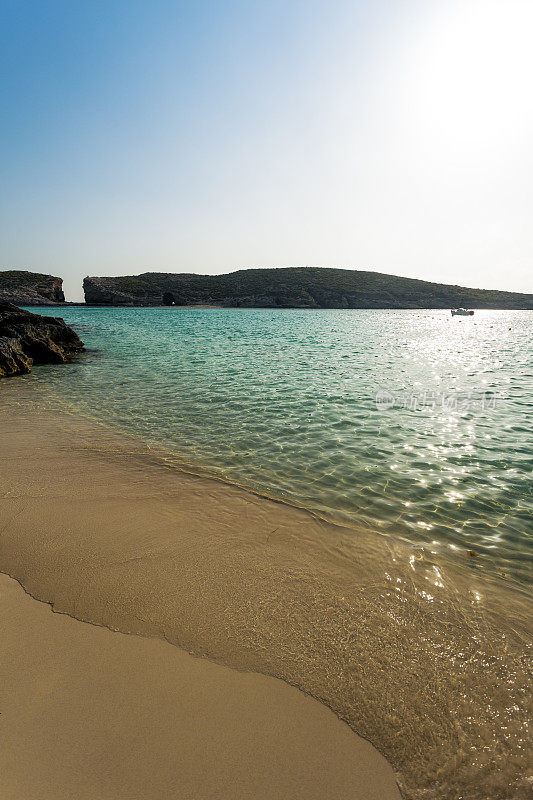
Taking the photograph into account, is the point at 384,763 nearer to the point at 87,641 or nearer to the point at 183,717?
the point at 183,717

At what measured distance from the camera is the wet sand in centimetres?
198

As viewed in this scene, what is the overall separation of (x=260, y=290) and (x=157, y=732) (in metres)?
143

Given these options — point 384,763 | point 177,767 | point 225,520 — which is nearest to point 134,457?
point 225,520

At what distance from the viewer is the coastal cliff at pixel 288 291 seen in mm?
133625

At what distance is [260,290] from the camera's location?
453 ft

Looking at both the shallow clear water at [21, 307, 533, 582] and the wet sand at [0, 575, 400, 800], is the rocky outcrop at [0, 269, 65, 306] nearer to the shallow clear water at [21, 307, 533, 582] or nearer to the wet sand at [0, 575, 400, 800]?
the shallow clear water at [21, 307, 533, 582]

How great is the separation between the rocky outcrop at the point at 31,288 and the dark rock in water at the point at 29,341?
108717 millimetres

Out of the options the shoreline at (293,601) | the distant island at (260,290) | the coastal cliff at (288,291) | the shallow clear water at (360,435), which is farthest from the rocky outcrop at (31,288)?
the shoreline at (293,601)

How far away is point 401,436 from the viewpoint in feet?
27.4

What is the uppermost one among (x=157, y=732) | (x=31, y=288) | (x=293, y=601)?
(x=31, y=288)

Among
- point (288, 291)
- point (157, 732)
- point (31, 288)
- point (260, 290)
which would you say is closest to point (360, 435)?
point (157, 732)

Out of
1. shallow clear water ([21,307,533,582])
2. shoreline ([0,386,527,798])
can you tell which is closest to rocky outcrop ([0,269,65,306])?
shallow clear water ([21,307,533,582])

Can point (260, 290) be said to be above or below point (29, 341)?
above

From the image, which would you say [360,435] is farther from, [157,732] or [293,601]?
[157,732]
